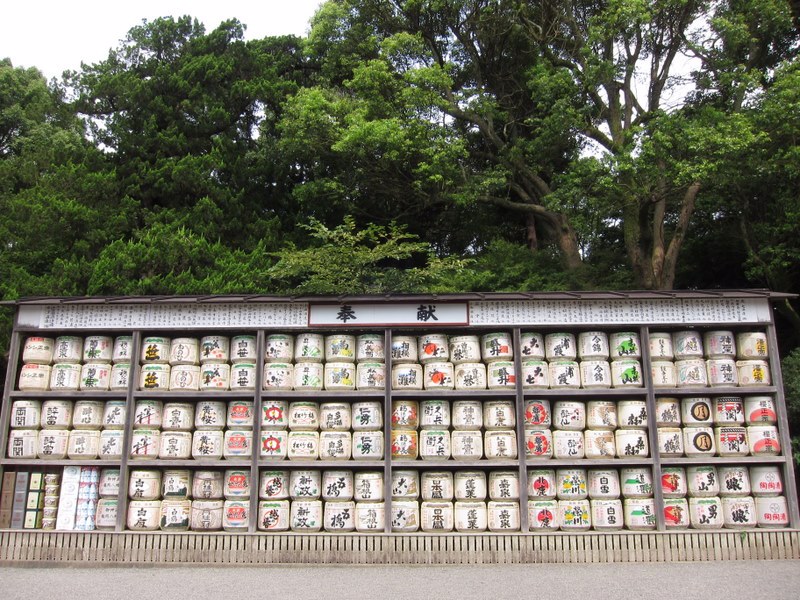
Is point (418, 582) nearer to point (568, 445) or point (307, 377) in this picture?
point (568, 445)

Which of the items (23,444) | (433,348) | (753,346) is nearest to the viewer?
(23,444)

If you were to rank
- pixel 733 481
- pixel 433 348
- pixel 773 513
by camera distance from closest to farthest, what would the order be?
pixel 773 513
pixel 733 481
pixel 433 348

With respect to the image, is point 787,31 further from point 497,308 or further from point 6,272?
point 6,272

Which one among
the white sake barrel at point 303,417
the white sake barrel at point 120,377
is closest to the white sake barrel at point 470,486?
the white sake barrel at point 303,417

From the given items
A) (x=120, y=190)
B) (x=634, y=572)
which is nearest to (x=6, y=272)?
(x=120, y=190)

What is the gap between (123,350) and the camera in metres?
6.38

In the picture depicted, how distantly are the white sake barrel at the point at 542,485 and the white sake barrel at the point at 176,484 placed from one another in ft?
11.6

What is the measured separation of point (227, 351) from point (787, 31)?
44.2 ft

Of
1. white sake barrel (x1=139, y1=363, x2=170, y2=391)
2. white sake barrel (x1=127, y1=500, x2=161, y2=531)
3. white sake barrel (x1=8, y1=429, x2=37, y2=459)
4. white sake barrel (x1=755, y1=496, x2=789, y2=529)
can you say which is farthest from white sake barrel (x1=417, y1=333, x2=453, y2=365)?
white sake barrel (x1=8, y1=429, x2=37, y2=459)

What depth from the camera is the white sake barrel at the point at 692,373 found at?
6180mm

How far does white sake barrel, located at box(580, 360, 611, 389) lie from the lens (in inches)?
244

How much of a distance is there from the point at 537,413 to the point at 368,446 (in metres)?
1.80

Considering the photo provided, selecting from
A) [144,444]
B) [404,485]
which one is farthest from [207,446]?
[404,485]

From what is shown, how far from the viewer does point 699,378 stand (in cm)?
618
